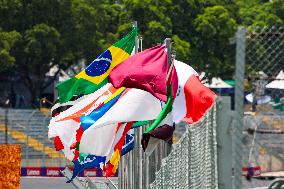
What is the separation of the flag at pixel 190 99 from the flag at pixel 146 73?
187 mm

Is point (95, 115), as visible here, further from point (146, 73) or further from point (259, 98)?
point (259, 98)

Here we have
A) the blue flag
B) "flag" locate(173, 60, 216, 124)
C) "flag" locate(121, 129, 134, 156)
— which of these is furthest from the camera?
"flag" locate(121, 129, 134, 156)

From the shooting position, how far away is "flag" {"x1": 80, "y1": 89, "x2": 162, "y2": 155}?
16.5 meters

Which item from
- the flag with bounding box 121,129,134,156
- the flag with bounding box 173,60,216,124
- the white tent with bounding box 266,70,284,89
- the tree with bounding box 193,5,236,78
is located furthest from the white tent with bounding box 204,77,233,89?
the white tent with bounding box 266,70,284,89

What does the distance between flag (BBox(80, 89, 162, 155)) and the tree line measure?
3893 centimetres

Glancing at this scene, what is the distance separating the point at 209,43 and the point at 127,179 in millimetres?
50053

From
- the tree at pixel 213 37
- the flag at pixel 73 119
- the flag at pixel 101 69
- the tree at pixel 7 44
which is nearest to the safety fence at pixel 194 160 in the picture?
the flag at pixel 73 119

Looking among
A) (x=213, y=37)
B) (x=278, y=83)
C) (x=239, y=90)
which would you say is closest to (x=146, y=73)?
(x=278, y=83)

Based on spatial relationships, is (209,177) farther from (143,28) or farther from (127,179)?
(143,28)

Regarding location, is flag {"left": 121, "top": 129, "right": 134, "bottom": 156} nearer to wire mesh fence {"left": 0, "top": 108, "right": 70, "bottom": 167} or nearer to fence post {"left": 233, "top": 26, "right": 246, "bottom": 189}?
fence post {"left": 233, "top": 26, "right": 246, "bottom": 189}

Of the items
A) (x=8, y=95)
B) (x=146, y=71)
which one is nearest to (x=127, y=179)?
(x=146, y=71)

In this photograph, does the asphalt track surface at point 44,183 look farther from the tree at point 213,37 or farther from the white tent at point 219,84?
the white tent at point 219,84

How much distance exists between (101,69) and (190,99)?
268 inches

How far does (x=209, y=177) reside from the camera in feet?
26.3
